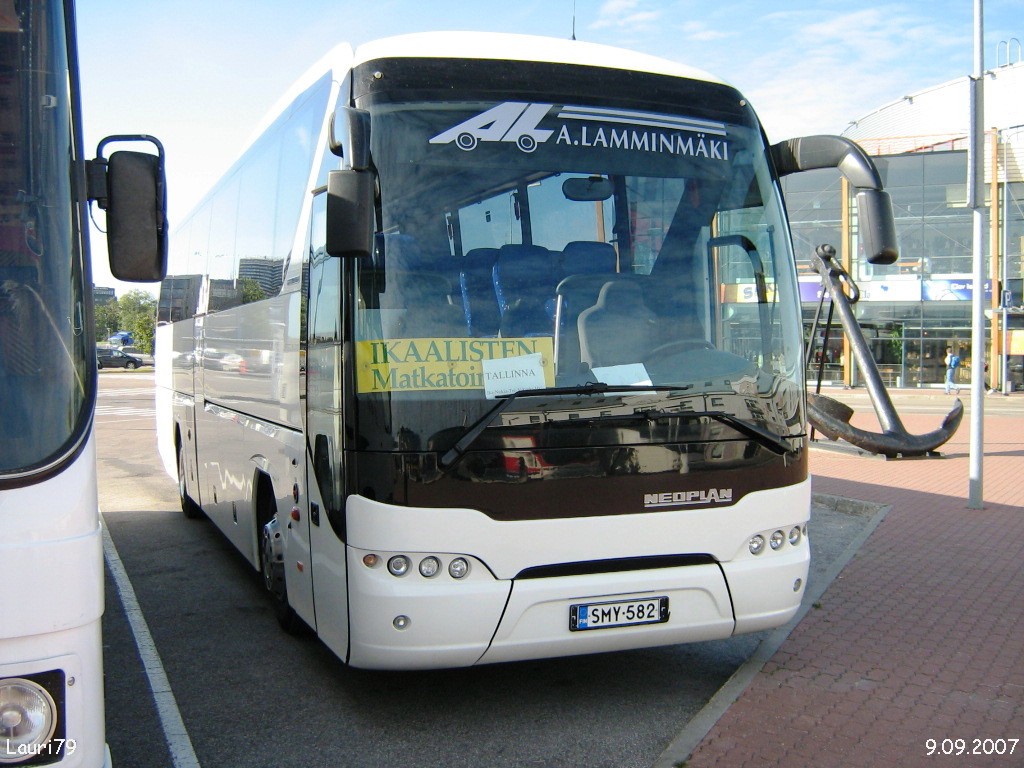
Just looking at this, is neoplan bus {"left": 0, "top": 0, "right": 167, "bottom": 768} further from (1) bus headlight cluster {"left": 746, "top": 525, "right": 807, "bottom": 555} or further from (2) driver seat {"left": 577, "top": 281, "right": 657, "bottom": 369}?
(1) bus headlight cluster {"left": 746, "top": 525, "right": 807, "bottom": 555}

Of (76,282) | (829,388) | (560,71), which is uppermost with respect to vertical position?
(560,71)

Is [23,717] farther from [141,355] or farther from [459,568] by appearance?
[141,355]

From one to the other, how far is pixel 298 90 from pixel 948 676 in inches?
192

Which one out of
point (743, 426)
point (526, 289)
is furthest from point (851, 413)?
point (526, 289)

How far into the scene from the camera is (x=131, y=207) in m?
3.14

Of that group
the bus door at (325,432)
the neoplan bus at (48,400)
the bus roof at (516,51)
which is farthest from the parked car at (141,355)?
the neoplan bus at (48,400)

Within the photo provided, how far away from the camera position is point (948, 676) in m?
5.30

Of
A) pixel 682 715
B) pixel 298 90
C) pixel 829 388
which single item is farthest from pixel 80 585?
pixel 829 388

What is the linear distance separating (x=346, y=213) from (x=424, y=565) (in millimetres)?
1498

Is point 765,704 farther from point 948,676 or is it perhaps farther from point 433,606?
point 433,606

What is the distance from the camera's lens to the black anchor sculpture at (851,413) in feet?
50.9

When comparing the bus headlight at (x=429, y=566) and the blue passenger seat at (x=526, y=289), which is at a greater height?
the blue passenger seat at (x=526, y=289)

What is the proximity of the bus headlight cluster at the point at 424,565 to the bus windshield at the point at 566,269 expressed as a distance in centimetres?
49

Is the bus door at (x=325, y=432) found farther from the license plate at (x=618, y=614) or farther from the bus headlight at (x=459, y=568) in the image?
the license plate at (x=618, y=614)
